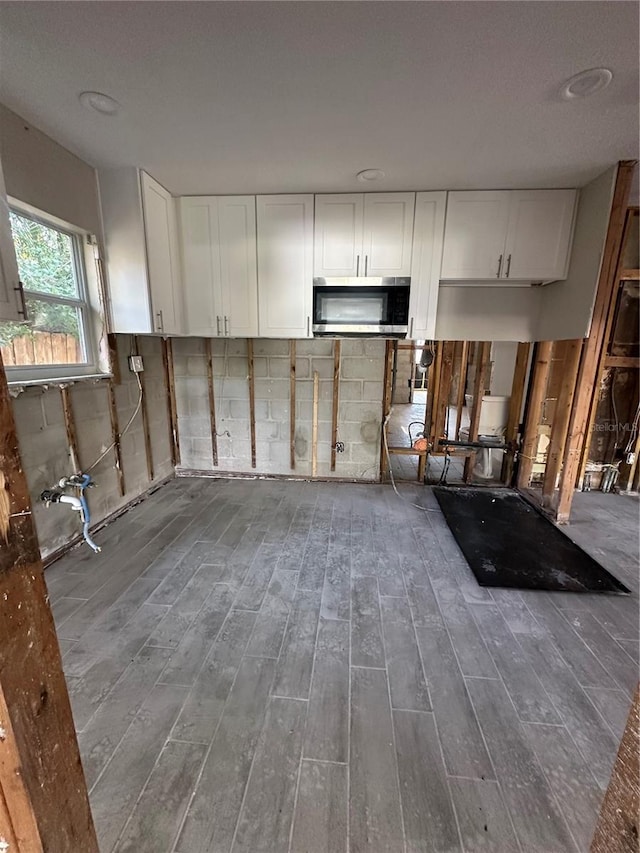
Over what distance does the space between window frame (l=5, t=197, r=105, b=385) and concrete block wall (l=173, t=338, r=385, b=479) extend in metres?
1.05

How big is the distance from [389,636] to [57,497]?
2199mm

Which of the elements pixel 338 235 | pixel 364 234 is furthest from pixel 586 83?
pixel 338 235

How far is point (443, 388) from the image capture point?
3615mm

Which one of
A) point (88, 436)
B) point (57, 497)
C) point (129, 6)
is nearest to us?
point (129, 6)

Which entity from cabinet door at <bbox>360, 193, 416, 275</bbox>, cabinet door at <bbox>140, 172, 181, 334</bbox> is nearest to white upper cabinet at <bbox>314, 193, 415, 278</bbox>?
cabinet door at <bbox>360, 193, 416, 275</bbox>

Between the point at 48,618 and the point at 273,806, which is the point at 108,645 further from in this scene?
the point at 48,618

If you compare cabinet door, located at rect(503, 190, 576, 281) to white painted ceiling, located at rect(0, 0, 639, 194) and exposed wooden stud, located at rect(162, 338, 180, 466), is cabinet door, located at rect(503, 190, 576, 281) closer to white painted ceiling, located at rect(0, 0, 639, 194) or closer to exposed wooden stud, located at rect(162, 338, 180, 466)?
white painted ceiling, located at rect(0, 0, 639, 194)

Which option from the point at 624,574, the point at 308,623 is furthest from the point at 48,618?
the point at 624,574

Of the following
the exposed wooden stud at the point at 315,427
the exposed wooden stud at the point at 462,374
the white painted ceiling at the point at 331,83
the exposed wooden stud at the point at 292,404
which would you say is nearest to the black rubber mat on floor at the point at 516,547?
the exposed wooden stud at the point at 462,374

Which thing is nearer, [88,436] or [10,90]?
[10,90]

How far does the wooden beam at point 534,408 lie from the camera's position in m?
3.33

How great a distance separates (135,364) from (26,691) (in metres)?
2.95

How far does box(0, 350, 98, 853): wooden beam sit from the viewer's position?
507mm

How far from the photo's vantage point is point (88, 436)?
2.59m
